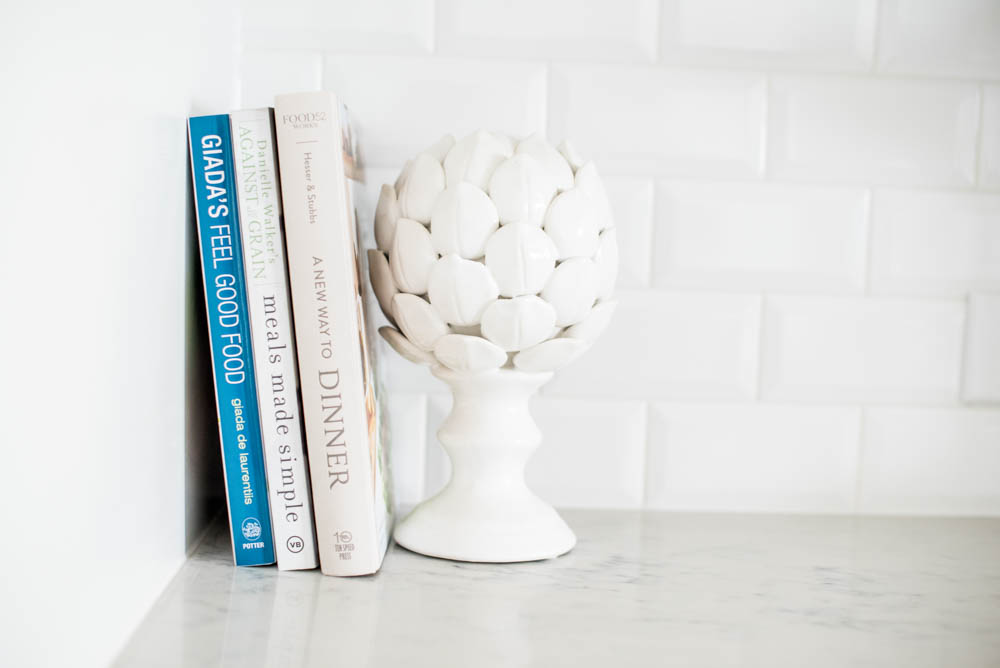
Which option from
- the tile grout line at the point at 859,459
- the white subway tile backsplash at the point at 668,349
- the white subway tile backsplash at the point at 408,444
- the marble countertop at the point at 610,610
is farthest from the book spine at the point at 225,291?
the tile grout line at the point at 859,459

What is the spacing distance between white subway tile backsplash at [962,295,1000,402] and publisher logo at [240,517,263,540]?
0.74 m

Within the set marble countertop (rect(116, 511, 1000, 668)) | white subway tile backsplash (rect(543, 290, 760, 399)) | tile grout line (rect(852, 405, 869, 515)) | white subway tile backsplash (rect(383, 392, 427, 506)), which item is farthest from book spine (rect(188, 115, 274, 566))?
tile grout line (rect(852, 405, 869, 515))

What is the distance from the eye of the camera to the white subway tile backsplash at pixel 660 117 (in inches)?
34.0

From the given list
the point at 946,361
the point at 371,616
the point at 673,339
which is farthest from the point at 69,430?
the point at 946,361

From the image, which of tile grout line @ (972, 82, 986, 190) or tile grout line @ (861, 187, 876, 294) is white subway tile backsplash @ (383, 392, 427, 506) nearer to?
tile grout line @ (861, 187, 876, 294)

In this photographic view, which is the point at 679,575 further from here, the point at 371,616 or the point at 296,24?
the point at 296,24

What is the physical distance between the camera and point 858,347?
0.90m

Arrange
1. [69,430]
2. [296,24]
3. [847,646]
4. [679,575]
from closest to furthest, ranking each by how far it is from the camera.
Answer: [69,430] < [847,646] < [679,575] < [296,24]

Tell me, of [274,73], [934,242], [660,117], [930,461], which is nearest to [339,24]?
[274,73]

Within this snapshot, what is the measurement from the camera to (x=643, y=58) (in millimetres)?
864

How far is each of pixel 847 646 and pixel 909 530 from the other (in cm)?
36

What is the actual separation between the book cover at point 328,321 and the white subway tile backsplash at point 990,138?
69 centimetres

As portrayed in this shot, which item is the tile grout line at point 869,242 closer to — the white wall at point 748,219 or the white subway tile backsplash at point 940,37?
the white wall at point 748,219

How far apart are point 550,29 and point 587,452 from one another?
0.44m
